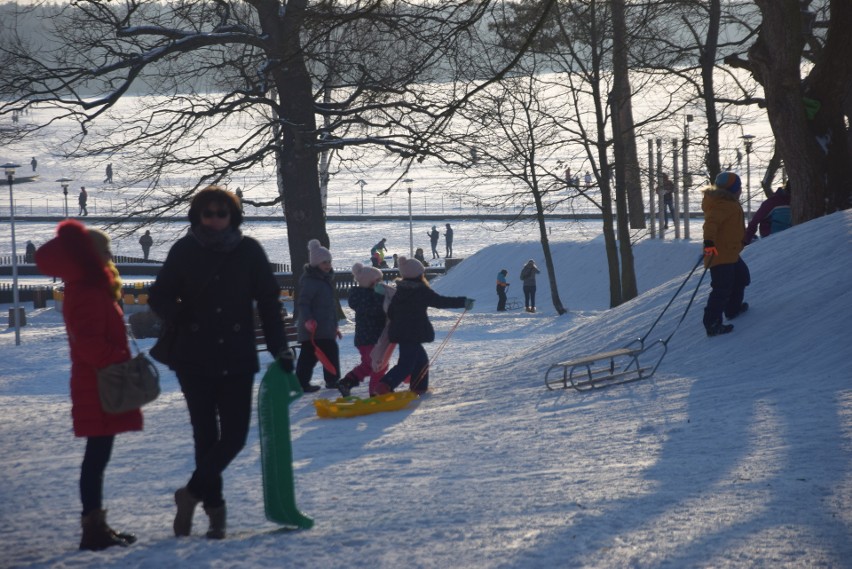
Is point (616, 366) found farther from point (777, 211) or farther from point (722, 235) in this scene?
point (777, 211)

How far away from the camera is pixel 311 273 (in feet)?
36.0

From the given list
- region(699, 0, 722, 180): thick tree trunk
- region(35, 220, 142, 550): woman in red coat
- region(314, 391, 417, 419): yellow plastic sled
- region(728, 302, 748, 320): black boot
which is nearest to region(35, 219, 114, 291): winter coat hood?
region(35, 220, 142, 550): woman in red coat

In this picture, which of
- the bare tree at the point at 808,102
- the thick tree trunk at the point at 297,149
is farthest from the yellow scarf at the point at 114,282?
the thick tree trunk at the point at 297,149

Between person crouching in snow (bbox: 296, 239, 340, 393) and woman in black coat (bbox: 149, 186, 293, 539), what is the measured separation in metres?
5.80

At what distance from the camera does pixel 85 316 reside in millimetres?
4812

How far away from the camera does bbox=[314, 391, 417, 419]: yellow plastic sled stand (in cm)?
976

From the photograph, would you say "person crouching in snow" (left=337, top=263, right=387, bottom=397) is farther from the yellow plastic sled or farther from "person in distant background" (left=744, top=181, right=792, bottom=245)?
"person in distant background" (left=744, top=181, right=792, bottom=245)

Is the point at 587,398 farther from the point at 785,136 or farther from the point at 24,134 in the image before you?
the point at 24,134

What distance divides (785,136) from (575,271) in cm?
2135

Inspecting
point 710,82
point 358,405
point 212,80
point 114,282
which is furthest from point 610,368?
point 710,82

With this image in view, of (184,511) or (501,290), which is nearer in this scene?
(184,511)

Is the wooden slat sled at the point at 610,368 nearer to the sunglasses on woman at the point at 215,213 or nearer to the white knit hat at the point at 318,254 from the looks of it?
the white knit hat at the point at 318,254

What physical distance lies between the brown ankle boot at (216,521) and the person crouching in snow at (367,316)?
5.81 metres

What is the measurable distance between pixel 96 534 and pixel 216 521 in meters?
0.55
